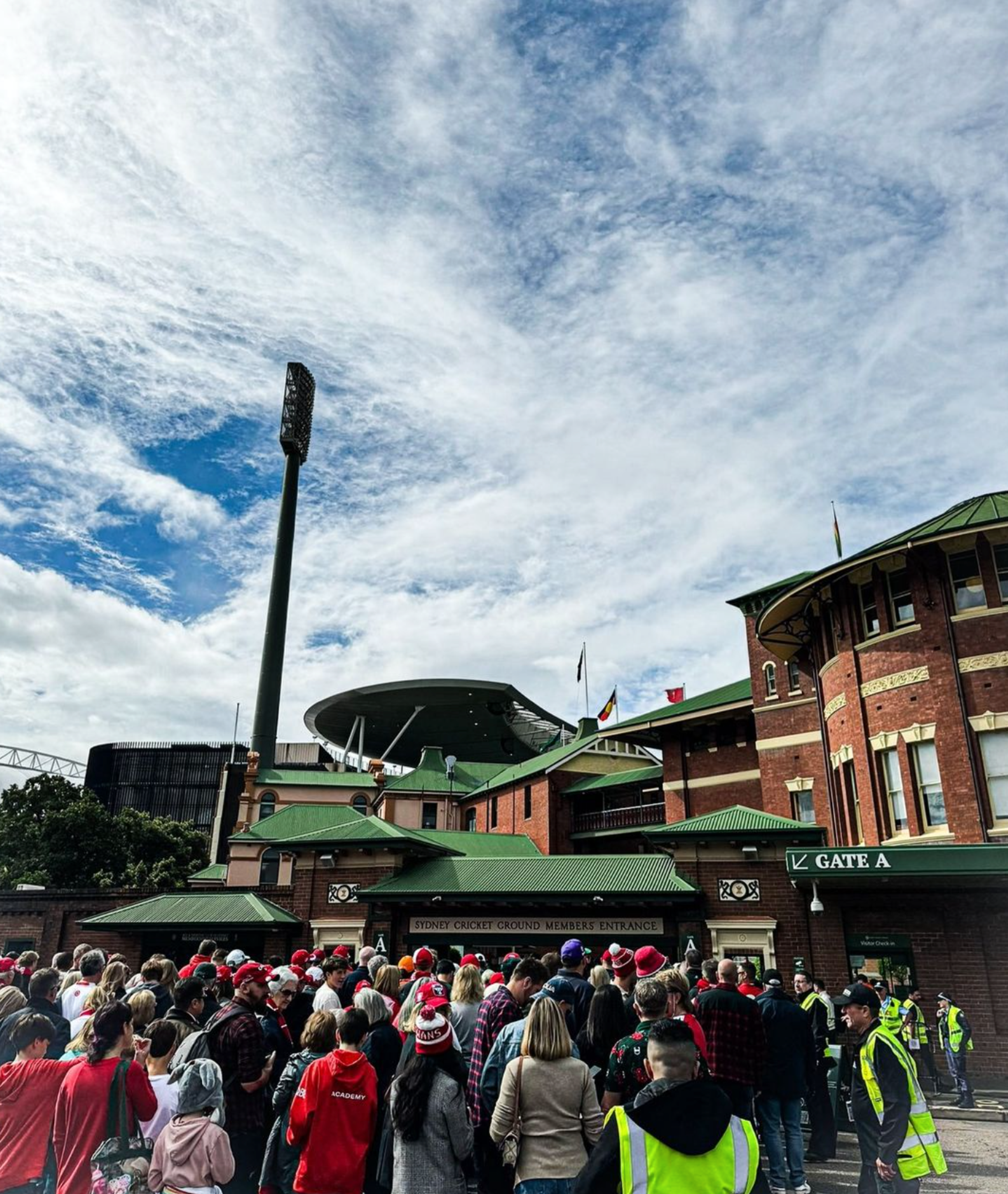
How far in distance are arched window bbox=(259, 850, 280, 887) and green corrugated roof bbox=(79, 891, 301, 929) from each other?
1155 cm

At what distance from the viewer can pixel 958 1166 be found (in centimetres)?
1055

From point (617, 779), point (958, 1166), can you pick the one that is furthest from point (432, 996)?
point (617, 779)

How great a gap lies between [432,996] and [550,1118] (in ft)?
5.34

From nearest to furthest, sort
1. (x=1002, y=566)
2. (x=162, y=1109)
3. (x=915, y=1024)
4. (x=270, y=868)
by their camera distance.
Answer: (x=162, y=1109) → (x=915, y=1024) → (x=1002, y=566) → (x=270, y=868)

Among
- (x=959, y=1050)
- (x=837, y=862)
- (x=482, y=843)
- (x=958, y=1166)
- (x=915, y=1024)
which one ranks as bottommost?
(x=958, y=1166)

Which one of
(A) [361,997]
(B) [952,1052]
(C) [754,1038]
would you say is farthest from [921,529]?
(A) [361,997]

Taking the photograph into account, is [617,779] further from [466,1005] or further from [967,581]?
[466,1005]

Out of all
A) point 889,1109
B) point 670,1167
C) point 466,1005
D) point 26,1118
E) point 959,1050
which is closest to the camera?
point 670,1167

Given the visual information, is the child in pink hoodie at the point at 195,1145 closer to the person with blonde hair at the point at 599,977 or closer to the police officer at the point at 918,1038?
the person with blonde hair at the point at 599,977

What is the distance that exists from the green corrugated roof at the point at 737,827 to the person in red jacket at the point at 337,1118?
18240 millimetres

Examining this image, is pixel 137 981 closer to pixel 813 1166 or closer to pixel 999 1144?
pixel 813 1166

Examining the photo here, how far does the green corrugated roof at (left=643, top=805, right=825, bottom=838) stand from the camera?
2242cm

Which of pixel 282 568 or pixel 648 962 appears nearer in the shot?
pixel 648 962

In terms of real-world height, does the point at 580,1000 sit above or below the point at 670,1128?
above
